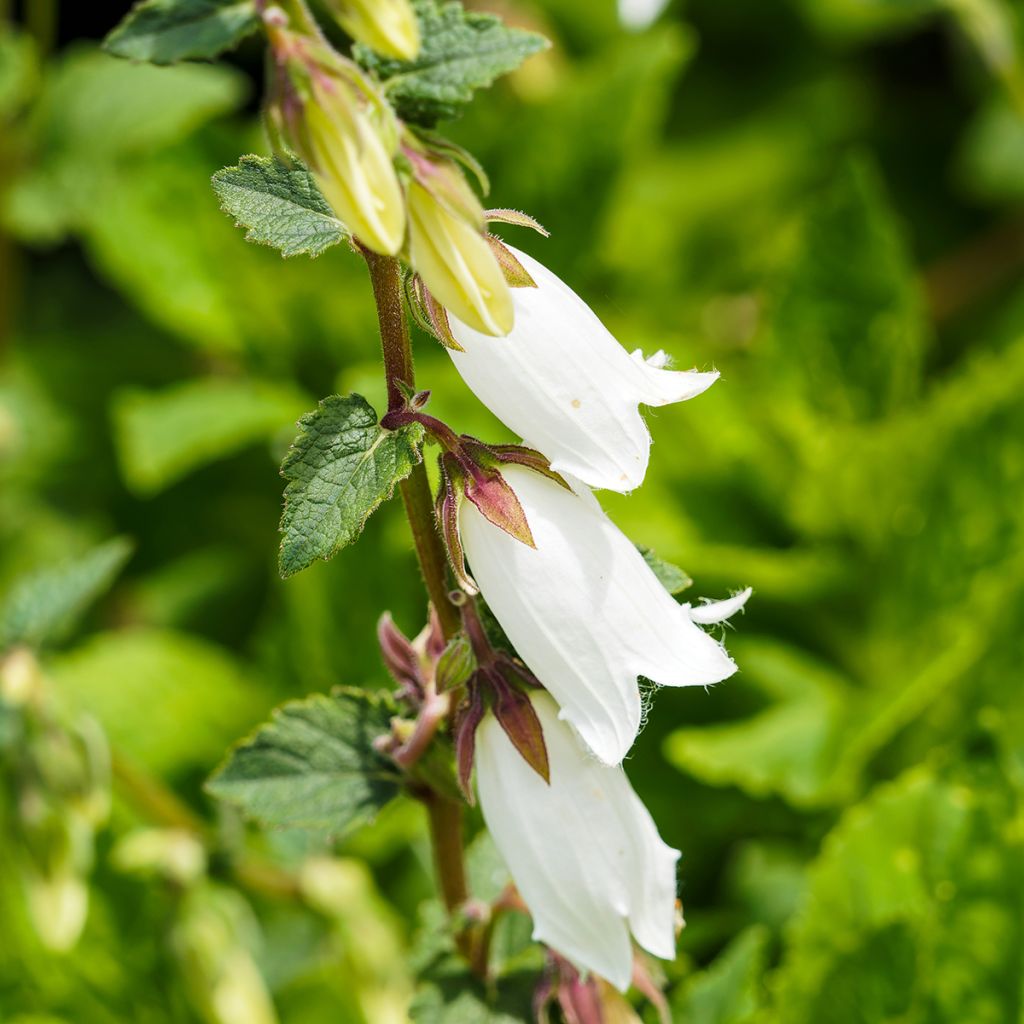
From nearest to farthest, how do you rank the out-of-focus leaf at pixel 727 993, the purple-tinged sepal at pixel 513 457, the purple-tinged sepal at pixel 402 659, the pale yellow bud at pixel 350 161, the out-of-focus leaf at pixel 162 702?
the pale yellow bud at pixel 350 161
the purple-tinged sepal at pixel 513 457
the purple-tinged sepal at pixel 402 659
the out-of-focus leaf at pixel 727 993
the out-of-focus leaf at pixel 162 702

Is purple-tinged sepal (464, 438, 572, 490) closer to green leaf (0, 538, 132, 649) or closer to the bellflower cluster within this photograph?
the bellflower cluster

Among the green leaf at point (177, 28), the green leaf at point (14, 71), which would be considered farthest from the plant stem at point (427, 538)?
the green leaf at point (14, 71)

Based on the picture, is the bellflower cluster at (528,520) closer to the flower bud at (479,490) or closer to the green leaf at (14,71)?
the flower bud at (479,490)

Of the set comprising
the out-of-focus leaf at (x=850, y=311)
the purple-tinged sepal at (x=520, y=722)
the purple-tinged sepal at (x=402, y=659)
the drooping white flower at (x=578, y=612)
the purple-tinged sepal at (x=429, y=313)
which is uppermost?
the purple-tinged sepal at (x=429, y=313)

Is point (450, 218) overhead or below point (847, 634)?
overhead

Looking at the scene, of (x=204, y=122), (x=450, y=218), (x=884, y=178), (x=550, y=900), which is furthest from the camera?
(x=884, y=178)

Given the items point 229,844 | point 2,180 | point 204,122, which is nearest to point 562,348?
point 229,844

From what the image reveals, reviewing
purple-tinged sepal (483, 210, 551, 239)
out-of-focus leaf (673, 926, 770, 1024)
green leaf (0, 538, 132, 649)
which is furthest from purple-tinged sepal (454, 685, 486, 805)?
green leaf (0, 538, 132, 649)

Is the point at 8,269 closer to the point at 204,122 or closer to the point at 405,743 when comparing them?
the point at 204,122
